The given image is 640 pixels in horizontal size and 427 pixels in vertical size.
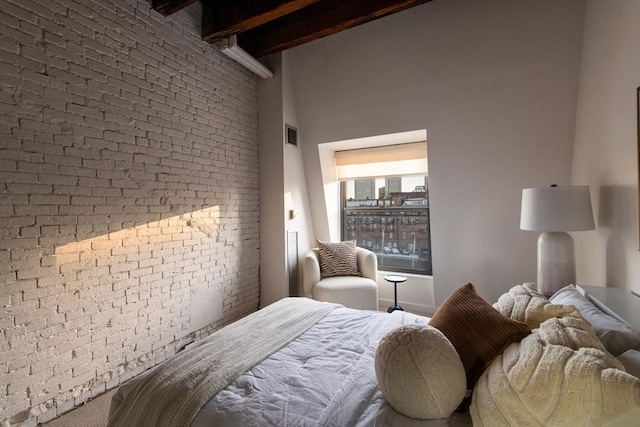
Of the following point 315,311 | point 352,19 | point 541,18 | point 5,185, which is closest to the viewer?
point 5,185

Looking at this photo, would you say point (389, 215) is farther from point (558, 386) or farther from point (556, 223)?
point (558, 386)

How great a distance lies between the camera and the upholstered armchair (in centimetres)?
328

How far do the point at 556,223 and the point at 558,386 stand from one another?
163cm

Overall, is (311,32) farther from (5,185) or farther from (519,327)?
(519,327)

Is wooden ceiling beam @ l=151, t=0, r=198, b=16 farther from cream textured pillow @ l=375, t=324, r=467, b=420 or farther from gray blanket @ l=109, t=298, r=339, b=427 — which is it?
cream textured pillow @ l=375, t=324, r=467, b=420

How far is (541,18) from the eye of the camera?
2.54 m

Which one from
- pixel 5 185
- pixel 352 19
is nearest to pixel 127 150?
pixel 5 185

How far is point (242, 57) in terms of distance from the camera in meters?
3.21

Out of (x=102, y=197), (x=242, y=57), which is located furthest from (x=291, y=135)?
(x=102, y=197)

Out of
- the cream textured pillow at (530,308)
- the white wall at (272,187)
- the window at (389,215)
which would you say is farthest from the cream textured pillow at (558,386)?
the window at (389,215)

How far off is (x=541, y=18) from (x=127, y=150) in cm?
353

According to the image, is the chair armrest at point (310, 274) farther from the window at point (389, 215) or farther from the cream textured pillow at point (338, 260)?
the window at point (389, 215)

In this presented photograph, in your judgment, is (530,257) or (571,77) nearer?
(571,77)

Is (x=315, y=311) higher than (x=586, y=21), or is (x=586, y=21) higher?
(x=586, y=21)
